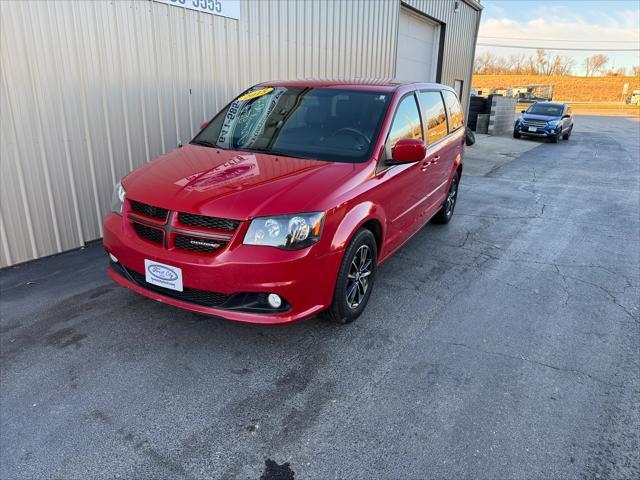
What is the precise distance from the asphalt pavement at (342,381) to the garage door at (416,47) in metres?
9.30

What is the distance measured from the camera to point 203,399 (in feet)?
9.04

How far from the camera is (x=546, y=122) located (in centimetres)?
1923

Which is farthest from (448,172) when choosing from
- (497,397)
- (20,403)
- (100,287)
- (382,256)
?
(20,403)

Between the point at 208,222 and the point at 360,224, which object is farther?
the point at 360,224

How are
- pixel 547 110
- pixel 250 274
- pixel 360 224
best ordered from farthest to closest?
pixel 547 110
pixel 360 224
pixel 250 274

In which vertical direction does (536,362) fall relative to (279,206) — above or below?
below

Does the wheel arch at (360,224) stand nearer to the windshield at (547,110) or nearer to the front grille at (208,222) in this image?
the front grille at (208,222)

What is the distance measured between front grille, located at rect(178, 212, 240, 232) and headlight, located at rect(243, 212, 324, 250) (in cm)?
12

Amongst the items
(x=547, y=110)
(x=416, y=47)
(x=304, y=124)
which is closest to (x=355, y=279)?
(x=304, y=124)

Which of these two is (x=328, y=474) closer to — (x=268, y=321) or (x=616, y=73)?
(x=268, y=321)

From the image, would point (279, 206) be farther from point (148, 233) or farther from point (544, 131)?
point (544, 131)

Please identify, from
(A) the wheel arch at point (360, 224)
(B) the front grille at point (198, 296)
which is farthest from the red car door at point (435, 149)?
(B) the front grille at point (198, 296)

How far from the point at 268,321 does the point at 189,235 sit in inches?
29.5

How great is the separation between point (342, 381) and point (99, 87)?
4.13 metres
